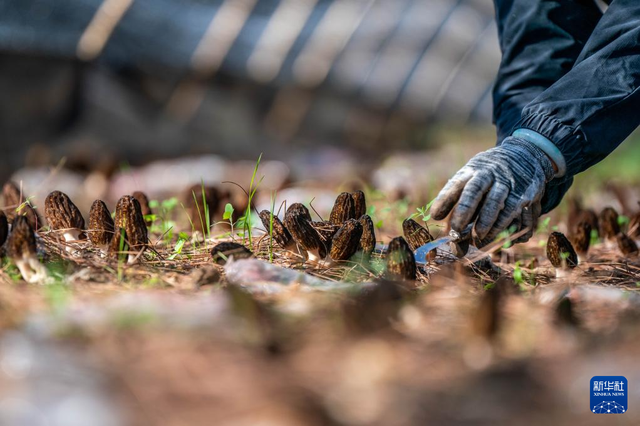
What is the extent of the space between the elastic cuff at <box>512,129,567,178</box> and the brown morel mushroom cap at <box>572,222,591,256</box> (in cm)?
45

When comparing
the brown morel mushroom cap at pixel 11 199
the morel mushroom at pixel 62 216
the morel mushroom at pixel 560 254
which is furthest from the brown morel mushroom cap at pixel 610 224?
the brown morel mushroom cap at pixel 11 199

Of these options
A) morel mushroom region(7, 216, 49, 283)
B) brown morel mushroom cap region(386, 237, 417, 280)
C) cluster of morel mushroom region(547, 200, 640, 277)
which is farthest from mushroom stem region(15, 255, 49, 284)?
cluster of morel mushroom region(547, 200, 640, 277)

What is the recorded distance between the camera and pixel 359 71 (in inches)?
279

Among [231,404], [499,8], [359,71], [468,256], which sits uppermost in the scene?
[359,71]

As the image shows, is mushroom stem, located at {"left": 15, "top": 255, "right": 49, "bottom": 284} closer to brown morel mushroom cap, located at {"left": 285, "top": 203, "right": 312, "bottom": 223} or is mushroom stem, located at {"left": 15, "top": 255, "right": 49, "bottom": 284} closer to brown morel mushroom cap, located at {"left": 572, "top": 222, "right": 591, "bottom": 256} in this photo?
brown morel mushroom cap, located at {"left": 285, "top": 203, "right": 312, "bottom": 223}

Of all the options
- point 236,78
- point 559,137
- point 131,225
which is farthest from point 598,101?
point 236,78

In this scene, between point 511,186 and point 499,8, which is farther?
point 499,8

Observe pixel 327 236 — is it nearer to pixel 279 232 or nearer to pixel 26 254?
pixel 279 232

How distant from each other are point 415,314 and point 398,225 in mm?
1900

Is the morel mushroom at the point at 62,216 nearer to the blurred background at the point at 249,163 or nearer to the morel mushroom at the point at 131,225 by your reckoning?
the morel mushroom at the point at 131,225

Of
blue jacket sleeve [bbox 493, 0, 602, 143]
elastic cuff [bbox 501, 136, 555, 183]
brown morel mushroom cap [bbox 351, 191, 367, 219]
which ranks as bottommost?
brown morel mushroom cap [bbox 351, 191, 367, 219]

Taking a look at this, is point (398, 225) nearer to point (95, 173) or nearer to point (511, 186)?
point (511, 186)

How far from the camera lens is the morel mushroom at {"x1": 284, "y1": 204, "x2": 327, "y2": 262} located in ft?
6.91

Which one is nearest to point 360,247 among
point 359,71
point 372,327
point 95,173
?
point 372,327
